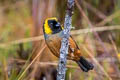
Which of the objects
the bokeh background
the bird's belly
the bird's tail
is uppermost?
the bird's belly

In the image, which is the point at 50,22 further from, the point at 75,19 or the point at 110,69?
the point at 75,19

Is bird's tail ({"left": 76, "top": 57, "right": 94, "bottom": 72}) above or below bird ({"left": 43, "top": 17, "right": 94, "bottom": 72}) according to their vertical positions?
below

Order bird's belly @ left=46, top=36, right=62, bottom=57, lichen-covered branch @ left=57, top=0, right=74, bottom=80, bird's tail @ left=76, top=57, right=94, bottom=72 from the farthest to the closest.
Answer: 1. bird's tail @ left=76, top=57, right=94, bottom=72
2. bird's belly @ left=46, top=36, right=62, bottom=57
3. lichen-covered branch @ left=57, top=0, right=74, bottom=80

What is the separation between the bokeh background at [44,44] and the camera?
9.85 feet

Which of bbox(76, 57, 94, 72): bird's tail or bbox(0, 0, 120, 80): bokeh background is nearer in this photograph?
bbox(76, 57, 94, 72): bird's tail

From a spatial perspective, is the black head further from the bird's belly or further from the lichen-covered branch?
the lichen-covered branch

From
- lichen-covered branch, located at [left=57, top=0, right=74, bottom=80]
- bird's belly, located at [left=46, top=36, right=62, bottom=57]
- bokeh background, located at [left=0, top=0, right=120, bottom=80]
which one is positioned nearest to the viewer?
lichen-covered branch, located at [left=57, top=0, right=74, bottom=80]

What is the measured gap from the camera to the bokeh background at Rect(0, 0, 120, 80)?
3002mm

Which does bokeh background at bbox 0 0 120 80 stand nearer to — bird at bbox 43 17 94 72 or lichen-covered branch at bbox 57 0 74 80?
bird at bbox 43 17 94 72

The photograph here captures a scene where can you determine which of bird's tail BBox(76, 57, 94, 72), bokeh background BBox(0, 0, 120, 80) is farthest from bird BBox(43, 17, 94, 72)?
bokeh background BBox(0, 0, 120, 80)

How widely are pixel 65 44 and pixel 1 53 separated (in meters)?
2.01

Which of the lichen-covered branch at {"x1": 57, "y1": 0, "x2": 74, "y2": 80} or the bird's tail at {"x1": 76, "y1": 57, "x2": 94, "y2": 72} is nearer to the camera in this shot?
the lichen-covered branch at {"x1": 57, "y1": 0, "x2": 74, "y2": 80}

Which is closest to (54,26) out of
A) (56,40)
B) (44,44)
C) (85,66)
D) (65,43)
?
(56,40)

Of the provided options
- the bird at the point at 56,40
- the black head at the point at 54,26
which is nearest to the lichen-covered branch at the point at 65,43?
the bird at the point at 56,40
